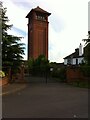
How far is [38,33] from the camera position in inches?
3620

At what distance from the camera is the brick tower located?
89.8 meters

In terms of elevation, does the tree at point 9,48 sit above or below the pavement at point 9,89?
above

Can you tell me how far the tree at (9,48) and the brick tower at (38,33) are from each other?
177 ft

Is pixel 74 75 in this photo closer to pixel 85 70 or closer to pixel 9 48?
pixel 85 70

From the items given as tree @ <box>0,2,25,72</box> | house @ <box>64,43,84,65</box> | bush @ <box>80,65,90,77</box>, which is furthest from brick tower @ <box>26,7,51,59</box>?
tree @ <box>0,2,25,72</box>

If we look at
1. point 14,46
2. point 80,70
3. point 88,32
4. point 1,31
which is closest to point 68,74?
point 80,70

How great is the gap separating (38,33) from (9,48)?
59296 millimetres

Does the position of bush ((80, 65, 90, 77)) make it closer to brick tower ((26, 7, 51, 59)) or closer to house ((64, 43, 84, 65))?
house ((64, 43, 84, 65))

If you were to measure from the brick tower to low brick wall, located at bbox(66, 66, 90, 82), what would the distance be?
46.5 m

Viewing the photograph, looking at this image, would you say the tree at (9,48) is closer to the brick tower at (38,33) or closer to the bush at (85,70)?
the bush at (85,70)

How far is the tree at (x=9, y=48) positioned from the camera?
105 ft

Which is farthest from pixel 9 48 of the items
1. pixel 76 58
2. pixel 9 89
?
pixel 76 58

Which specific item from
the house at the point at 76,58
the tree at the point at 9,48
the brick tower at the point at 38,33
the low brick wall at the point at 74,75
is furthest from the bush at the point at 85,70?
the brick tower at the point at 38,33

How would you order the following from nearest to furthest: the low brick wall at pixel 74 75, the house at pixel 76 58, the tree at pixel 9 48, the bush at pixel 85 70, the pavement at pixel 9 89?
the pavement at pixel 9 89 < the tree at pixel 9 48 < the bush at pixel 85 70 < the low brick wall at pixel 74 75 < the house at pixel 76 58
